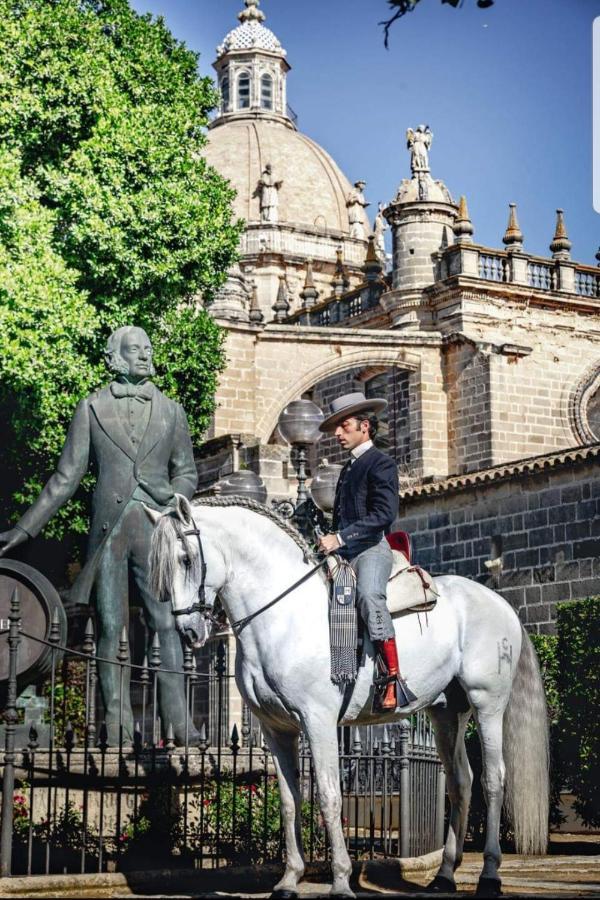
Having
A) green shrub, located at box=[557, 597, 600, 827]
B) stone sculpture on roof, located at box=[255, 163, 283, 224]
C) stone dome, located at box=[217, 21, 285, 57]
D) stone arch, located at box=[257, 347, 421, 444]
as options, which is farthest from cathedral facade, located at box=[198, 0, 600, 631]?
stone dome, located at box=[217, 21, 285, 57]

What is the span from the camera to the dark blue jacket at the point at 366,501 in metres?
8.09

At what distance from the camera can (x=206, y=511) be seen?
8102mm

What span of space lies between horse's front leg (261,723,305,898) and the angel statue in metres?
31.8

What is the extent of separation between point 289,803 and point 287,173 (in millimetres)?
64597

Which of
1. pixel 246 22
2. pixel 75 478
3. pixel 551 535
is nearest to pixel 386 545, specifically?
pixel 75 478

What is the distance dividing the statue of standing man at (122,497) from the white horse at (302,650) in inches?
51.5

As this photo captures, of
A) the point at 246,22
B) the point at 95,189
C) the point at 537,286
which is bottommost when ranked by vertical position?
the point at 95,189

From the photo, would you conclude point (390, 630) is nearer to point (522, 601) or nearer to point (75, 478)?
point (75, 478)

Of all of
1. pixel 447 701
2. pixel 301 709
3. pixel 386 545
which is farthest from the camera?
pixel 447 701

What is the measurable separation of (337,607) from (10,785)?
2206 millimetres

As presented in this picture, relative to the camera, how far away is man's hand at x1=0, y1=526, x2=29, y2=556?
30.7ft

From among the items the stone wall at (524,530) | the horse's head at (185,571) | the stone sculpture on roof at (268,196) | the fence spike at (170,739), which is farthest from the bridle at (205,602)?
the stone sculpture on roof at (268,196)

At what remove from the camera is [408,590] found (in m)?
8.27

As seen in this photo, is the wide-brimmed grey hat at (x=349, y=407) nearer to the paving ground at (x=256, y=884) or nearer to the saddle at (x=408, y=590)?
the saddle at (x=408, y=590)
